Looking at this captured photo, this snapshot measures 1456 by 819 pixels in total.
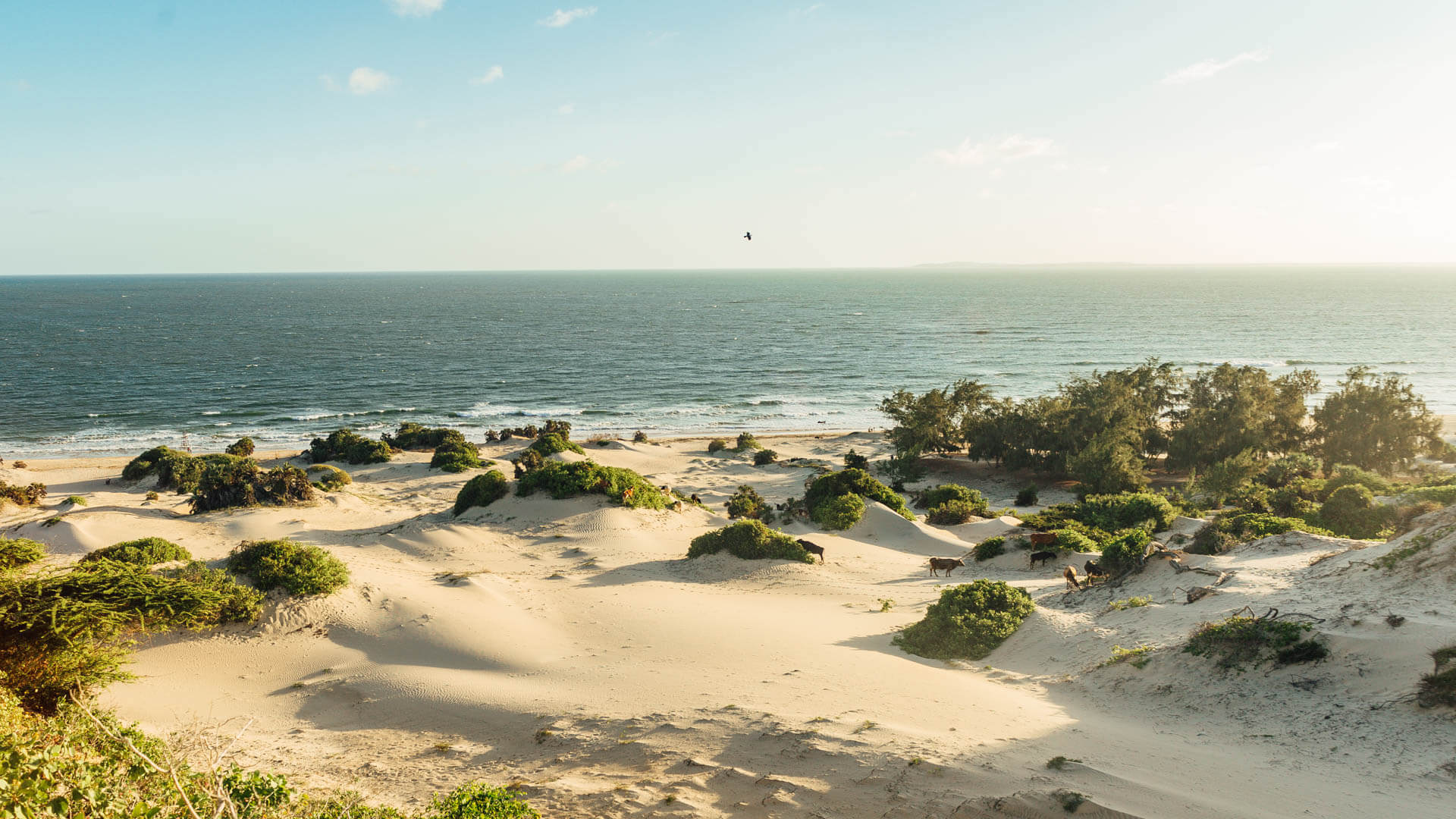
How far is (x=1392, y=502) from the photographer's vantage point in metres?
21.8

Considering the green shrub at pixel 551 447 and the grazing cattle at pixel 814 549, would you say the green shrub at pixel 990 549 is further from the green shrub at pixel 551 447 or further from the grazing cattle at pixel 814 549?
the green shrub at pixel 551 447

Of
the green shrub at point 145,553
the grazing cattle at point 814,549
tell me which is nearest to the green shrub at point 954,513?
the grazing cattle at point 814,549

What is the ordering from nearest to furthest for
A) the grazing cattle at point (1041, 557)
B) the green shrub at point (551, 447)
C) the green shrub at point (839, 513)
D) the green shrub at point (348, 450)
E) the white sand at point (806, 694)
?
the white sand at point (806, 694), the grazing cattle at point (1041, 557), the green shrub at point (839, 513), the green shrub at point (551, 447), the green shrub at point (348, 450)

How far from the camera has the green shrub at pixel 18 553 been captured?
10266 mm

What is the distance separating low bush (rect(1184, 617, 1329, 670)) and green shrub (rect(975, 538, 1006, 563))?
349 inches

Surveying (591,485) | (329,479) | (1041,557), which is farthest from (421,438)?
(1041,557)

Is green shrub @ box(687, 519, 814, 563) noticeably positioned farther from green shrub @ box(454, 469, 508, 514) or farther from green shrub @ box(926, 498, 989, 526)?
green shrub @ box(454, 469, 508, 514)

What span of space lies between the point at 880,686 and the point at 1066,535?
1073cm

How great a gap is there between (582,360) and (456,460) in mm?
53643

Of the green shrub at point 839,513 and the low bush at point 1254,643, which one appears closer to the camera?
the low bush at point 1254,643

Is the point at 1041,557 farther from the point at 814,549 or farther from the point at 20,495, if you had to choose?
the point at 20,495

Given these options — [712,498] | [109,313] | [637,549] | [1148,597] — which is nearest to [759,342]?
[712,498]

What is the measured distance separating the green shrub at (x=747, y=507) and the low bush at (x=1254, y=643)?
1631cm

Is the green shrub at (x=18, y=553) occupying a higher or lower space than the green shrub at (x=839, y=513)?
higher
